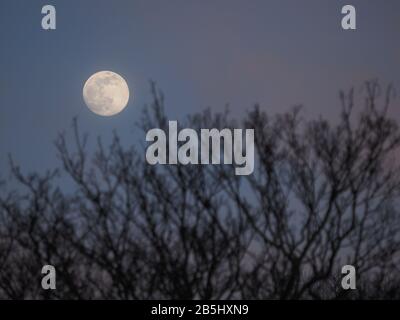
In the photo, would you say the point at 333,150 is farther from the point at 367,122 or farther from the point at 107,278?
the point at 107,278

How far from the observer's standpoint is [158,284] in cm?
899

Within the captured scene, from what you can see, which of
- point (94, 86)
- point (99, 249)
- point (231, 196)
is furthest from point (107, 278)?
point (94, 86)

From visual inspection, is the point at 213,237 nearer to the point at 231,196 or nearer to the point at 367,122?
the point at 231,196

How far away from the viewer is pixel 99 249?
899 centimetres

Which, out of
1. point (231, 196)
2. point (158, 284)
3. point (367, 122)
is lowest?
point (158, 284)

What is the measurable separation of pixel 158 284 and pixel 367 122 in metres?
2.87

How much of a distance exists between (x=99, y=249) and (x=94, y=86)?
6.18ft

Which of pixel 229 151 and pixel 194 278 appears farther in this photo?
pixel 194 278

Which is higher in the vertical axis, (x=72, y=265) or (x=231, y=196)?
(x=231, y=196)
